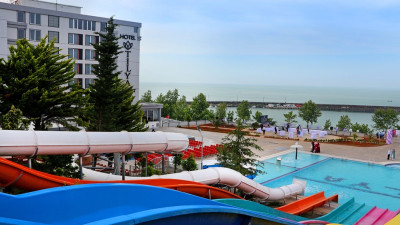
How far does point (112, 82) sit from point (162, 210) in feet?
62.0

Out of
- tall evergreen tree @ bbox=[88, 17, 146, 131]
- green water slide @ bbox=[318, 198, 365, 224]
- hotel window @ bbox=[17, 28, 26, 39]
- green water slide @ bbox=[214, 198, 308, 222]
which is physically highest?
hotel window @ bbox=[17, 28, 26, 39]

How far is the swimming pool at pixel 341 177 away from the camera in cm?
2183

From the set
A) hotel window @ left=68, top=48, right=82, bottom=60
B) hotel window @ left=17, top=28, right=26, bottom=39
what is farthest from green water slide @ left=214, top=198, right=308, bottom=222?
hotel window @ left=68, top=48, right=82, bottom=60

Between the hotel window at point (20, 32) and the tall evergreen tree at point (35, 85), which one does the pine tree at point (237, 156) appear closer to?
the tall evergreen tree at point (35, 85)

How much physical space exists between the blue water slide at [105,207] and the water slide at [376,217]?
11.9 metres

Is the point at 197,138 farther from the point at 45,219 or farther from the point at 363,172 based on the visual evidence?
the point at 45,219

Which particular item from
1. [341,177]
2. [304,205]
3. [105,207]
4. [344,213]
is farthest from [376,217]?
[105,207]

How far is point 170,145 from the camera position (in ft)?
44.9

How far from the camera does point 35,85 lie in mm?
17844

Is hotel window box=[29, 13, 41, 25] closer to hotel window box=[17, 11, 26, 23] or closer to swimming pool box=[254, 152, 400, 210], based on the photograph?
hotel window box=[17, 11, 26, 23]

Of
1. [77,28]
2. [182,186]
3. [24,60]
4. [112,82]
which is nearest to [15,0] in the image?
[77,28]

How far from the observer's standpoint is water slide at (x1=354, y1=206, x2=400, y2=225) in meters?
16.9

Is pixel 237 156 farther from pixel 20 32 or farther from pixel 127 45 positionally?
pixel 127 45

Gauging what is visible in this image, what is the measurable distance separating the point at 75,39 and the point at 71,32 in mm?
883
